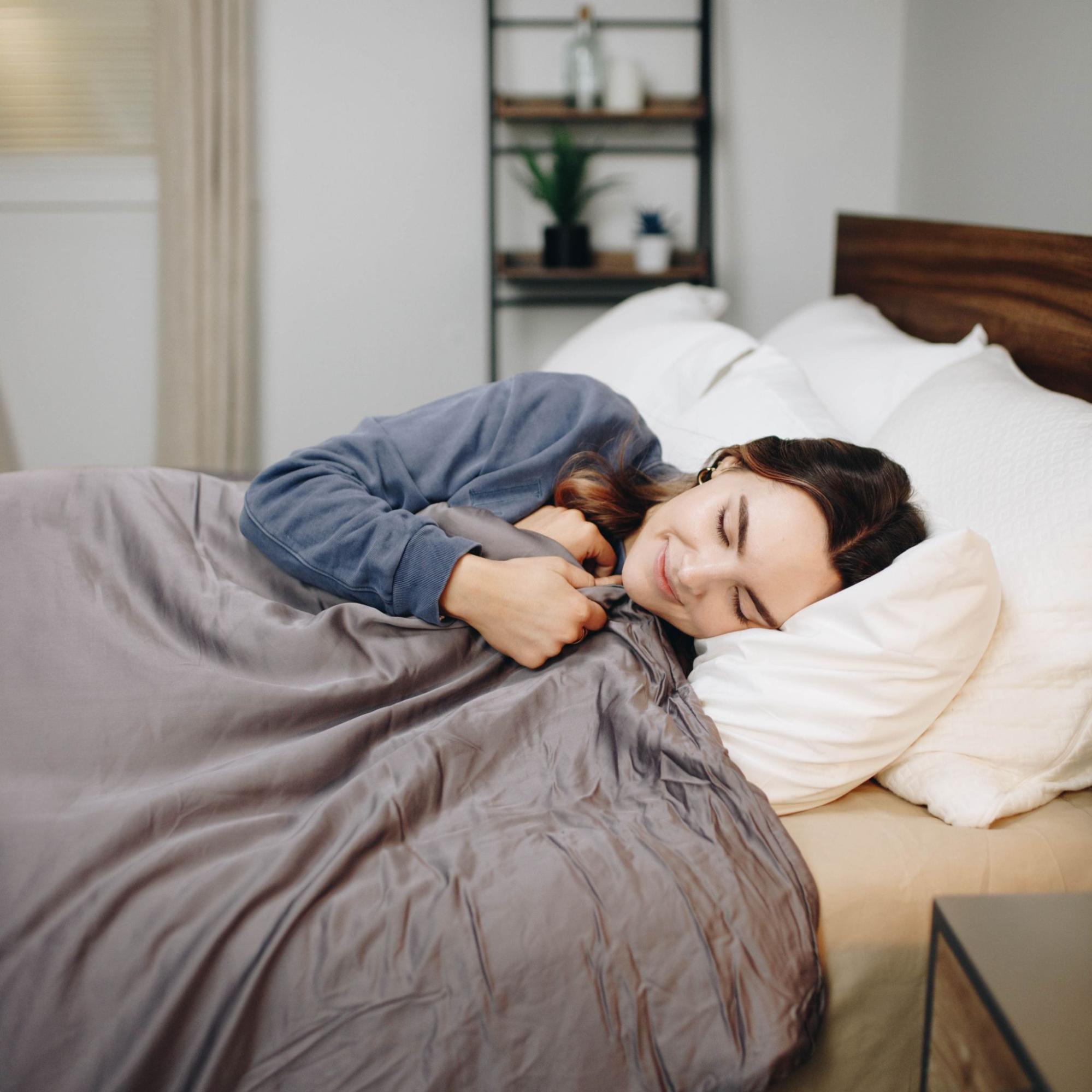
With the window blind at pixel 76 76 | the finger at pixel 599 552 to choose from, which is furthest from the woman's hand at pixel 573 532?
the window blind at pixel 76 76

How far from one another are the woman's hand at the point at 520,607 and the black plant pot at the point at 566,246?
183 cm

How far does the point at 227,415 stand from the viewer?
2.87 meters

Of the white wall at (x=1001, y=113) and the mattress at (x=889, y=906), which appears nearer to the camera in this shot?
the mattress at (x=889, y=906)

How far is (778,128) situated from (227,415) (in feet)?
6.12

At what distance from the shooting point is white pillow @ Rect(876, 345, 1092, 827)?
933mm

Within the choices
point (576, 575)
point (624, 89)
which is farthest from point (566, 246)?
point (576, 575)

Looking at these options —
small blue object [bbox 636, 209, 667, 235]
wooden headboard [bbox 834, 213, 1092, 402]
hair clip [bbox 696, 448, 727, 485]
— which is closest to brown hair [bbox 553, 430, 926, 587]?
hair clip [bbox 696, 448, 727, 485]

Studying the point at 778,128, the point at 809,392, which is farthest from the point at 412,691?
the point at 778,128

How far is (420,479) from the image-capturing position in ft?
4.04

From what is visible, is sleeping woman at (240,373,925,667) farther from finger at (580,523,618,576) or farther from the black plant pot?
the black plant pot

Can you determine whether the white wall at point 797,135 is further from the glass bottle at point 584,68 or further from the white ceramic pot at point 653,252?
the glass bottle at point 584,68

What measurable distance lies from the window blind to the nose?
8.42ft

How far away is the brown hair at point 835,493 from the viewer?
3.30 feet

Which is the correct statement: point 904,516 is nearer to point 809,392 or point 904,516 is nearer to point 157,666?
point 809,392
